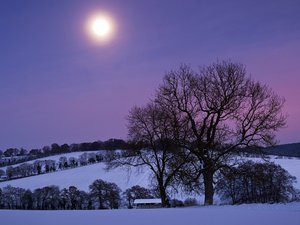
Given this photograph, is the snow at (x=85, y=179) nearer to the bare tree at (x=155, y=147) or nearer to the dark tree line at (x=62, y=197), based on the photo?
the dark tree line at (x=62, y=197)

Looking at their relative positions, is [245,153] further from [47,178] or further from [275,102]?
[47,178]

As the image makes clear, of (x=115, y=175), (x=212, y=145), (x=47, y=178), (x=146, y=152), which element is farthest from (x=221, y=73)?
(x=47, y=178)

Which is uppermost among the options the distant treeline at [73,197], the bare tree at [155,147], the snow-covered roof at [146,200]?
the bare tree at [155,147]

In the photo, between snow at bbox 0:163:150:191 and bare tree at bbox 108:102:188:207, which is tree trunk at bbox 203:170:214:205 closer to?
bare tree at bbox 108:102:188:207

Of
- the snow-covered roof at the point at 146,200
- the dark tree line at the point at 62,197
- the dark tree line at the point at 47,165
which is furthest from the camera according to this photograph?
the dark tree line at the point at 47,165

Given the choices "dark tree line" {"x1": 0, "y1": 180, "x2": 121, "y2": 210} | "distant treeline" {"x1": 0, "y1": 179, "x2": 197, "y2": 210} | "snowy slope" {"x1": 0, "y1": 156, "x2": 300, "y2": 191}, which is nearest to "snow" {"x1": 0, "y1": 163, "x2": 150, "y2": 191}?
"snowy slope" {"x1": 0, "y1": 156, "x2": 300, "y2": 191}

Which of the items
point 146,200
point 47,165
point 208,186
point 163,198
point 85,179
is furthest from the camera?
point 47,165

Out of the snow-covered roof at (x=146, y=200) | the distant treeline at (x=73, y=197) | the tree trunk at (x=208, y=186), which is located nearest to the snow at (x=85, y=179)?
the distant treeline at (x=73, y=197)

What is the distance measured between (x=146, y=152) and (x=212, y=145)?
629 centimetres

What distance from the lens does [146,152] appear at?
91.7ft

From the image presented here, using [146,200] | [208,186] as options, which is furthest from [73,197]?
[208,186]

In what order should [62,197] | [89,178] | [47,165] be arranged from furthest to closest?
1. [47,165]
2. [89,178]
3. [62,197]

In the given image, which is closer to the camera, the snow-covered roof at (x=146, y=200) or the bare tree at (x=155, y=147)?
the bare tree at (x=155, y=147)

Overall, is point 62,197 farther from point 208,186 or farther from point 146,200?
point 208,186
